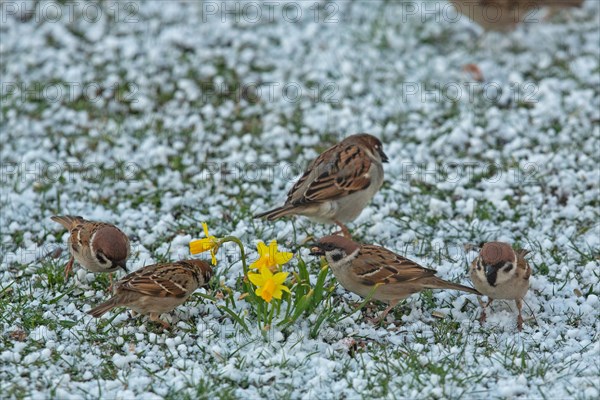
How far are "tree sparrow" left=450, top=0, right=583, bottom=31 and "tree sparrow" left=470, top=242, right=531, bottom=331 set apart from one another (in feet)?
12.8

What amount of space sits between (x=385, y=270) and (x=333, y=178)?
1104 mm

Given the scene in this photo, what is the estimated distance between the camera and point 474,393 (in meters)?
4.20

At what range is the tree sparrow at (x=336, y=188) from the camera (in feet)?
18.4

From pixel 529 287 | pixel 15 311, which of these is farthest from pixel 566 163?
pixel 15 311

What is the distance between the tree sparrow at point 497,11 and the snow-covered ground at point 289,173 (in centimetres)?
25

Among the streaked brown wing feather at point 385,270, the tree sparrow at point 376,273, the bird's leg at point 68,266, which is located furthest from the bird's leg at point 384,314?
the bird's leg at point 68,266

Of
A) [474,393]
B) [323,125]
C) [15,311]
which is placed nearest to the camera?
[474,393]

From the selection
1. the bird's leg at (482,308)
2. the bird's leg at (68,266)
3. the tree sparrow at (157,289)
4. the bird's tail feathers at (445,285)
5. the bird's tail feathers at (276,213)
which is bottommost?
the bird's leg at (482,308)

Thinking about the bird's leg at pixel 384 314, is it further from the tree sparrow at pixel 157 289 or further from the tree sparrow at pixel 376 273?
the tree sparrow at pixel 157 289

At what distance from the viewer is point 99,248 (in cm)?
494

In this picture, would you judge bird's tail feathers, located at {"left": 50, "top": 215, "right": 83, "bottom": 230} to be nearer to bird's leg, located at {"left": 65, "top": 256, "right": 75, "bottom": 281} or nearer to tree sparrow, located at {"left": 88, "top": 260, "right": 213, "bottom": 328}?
bird's leg, located at {"left": 65, "top": 256, "right": 75, "bottom": 281}

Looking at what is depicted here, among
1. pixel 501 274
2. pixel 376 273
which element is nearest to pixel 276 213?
pixel 376 273

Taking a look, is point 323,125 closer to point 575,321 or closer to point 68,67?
point 68,67

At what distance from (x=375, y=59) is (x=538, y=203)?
2.62m
